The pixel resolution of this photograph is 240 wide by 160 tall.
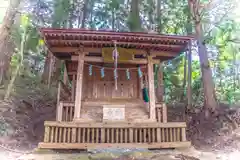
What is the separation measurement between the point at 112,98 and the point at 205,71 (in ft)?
18.5

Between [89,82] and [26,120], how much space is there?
494 cm

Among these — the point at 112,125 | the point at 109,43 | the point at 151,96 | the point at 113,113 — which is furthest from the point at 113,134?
the point at 109,43

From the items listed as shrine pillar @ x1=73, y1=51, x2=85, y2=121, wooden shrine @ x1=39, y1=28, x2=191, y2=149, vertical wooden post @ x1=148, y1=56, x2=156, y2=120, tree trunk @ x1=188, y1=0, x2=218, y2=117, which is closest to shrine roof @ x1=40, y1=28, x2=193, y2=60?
wooden shrine @ x1=39, y1=28, x2=191, y2=149

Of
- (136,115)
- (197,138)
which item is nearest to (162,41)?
(136,115)

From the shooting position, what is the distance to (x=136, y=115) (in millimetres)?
9719

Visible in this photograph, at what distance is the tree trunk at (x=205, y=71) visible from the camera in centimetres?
1245

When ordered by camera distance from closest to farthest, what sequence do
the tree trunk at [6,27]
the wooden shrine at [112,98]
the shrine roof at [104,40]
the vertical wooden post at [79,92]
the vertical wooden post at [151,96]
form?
the wooden shrine at [112,98] → the shrine roof at [104,40] → the vertical wooden post at [79,92] → the vertical wooden post at [151,96] → the tree trunk at [6,27]

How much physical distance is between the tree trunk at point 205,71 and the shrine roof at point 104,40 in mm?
3411

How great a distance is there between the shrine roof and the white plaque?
8.64 feet

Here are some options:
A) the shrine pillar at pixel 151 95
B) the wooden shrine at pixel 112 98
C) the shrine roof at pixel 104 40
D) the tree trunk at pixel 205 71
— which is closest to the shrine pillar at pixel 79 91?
the wooden shrine at pixel 112 98

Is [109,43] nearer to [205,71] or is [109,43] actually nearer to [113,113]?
[113,113]

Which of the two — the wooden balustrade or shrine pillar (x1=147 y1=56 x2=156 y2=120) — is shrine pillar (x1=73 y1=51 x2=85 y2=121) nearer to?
the wooden balustrade

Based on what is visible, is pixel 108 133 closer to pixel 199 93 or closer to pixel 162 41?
pixel 162 41

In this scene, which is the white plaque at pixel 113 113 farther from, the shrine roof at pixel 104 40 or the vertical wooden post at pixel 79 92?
the shrine roof at pixel 104 40
